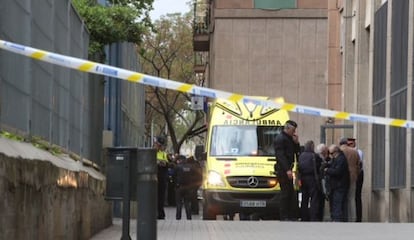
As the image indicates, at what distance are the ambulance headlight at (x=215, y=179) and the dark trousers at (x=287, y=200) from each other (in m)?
2.32

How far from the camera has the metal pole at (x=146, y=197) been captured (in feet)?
25.8

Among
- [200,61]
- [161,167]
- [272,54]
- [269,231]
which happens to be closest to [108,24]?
[161,167]

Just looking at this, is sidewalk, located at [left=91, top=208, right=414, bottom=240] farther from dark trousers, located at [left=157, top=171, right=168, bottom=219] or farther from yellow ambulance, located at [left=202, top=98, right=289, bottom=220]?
yellow ambulance, located at [left=202, top=98, right=289, bottom=220]

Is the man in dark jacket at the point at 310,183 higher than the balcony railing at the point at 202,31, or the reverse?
the balcony railing at the point at 202,31

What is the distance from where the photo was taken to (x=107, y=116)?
29.2m

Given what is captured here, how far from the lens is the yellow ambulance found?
17812 millimetres

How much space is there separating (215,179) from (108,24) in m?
5.49

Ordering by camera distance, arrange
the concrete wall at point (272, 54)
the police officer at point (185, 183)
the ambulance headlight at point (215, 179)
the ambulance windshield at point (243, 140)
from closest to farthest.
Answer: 1. the ambulance headlight at point (215, 179)
2. the ambulance windshield at point (243, 140)
3. the police officer at point (185, 183)
4. the concrete wall at point (272, 54)

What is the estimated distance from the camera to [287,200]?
15578mm

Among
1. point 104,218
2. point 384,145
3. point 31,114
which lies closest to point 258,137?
point 384,145

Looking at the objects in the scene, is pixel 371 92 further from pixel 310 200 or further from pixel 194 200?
pixel 310 200

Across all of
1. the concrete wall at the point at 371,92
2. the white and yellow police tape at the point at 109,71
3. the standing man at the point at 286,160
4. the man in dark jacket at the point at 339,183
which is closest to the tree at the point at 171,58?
the concrete wall at the point at 371,92

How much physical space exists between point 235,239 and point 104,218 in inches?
115

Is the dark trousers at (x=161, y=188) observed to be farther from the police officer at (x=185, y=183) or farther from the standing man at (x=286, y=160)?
the police officer at (x=185, y=183)
